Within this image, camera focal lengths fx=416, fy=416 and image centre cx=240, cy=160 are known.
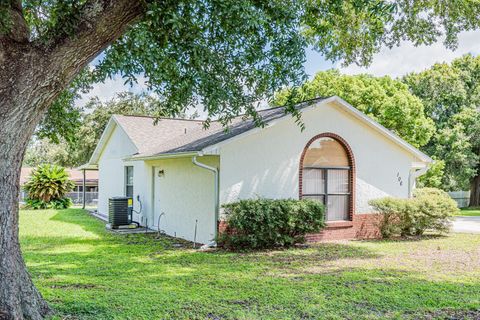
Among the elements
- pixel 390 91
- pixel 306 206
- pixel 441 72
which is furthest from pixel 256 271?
pixel 441 72

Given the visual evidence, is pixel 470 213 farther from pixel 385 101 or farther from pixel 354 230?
pixel 354 230

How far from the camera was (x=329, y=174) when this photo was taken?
12648mm

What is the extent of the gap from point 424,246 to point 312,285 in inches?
233

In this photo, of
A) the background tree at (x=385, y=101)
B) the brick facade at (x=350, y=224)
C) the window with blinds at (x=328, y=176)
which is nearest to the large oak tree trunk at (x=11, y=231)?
the brick facade at (x=350, y=224)

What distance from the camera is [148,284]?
7.01 meters

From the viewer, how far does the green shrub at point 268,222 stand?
10.4 m

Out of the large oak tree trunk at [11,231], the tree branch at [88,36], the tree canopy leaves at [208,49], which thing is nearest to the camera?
the large oak tree trunk at [11,231]

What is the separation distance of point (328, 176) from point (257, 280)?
593 centimetres

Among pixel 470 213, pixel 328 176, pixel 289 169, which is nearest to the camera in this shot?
pixel 289 169

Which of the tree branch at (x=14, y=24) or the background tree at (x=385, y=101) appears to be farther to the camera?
the background tree at (x=385, y=101)

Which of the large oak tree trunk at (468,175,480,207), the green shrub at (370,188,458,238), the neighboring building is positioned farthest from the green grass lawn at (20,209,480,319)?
the neighboring building

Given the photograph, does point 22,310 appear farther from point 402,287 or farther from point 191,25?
point 402,287

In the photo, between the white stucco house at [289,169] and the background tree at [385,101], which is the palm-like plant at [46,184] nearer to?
the white stucco house at [289,169]

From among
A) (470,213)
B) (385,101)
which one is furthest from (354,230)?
(470,213)
